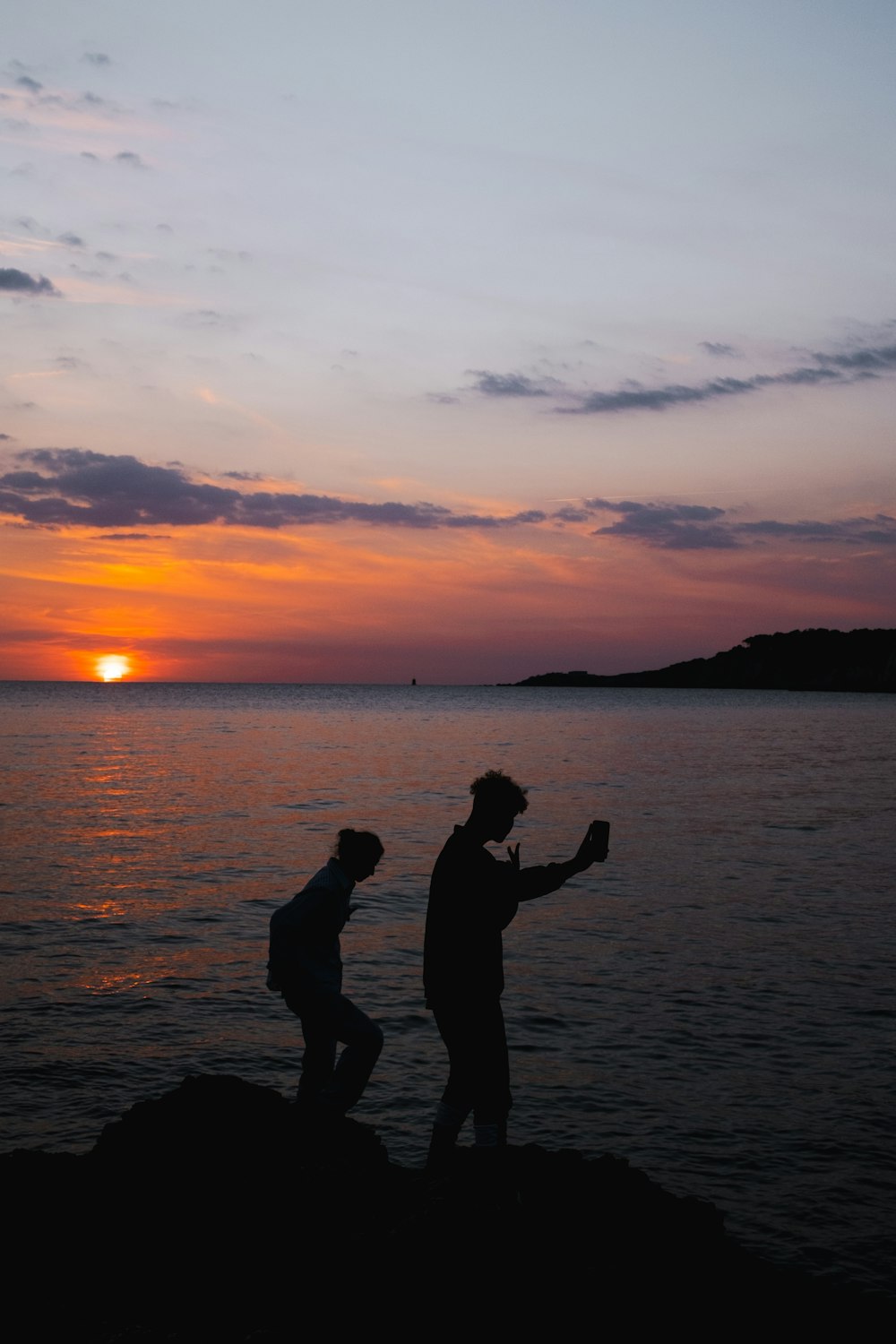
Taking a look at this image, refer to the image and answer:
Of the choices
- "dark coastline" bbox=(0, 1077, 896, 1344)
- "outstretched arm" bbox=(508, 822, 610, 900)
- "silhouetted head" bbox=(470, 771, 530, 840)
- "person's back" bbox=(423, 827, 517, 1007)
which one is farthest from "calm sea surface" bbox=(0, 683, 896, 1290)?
"silhouetted head" bbox=(470, 771, 530, 840)

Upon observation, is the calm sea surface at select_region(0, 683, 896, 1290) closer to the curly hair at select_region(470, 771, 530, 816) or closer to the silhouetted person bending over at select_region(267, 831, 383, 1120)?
the silhouetted person bending over at select_region(267, 831, 383, 1120)

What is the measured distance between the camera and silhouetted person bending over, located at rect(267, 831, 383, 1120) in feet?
23.2

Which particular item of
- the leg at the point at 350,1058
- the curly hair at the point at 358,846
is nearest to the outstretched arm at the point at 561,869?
the curly hair at the point at 358,846

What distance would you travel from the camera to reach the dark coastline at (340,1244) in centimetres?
511

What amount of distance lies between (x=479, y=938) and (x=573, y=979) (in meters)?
8.51

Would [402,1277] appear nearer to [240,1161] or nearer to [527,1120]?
[240,1161]

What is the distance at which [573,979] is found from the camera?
14.0 meters

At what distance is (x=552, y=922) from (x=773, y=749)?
46.7 metres

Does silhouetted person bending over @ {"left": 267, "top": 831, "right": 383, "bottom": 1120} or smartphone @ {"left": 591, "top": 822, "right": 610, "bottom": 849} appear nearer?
smartphone @ {"left": 591, "top": 822, "right": 610, "bottom": 849}

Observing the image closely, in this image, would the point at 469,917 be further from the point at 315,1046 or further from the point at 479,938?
the point at 315,1046

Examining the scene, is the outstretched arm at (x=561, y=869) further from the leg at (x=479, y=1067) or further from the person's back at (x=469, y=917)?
the leg at (x=479, y=1067)

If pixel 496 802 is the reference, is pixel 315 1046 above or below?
below

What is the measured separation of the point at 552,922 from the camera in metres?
17.7

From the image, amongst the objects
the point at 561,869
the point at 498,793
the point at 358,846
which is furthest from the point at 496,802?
the point at 358,846
